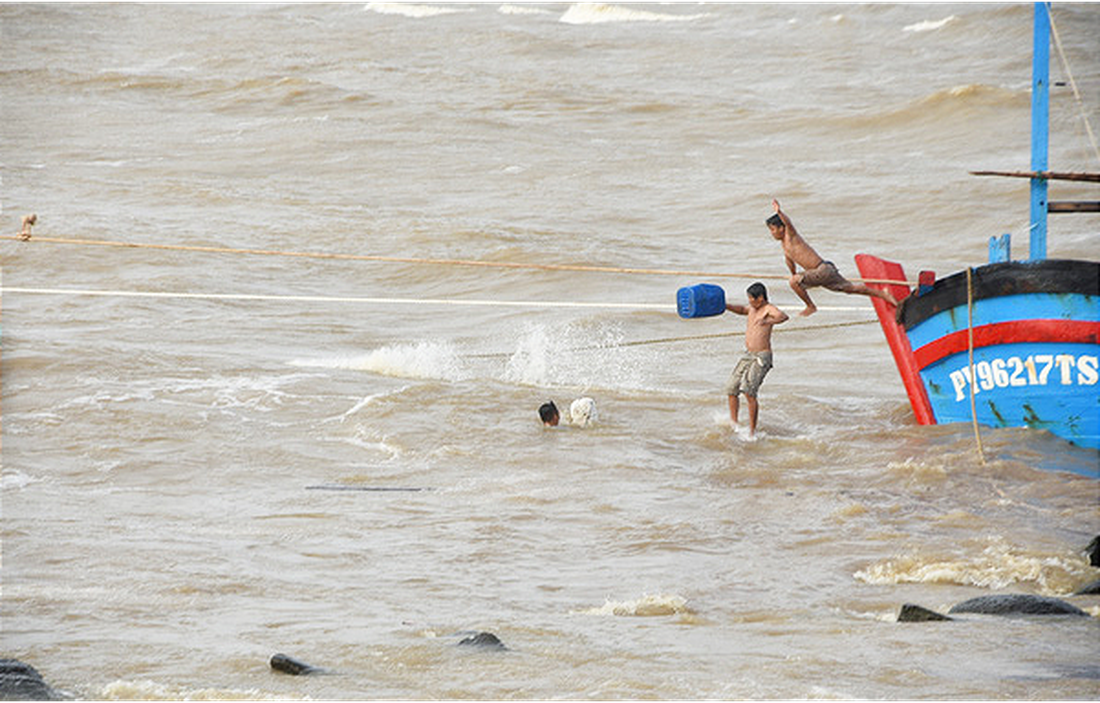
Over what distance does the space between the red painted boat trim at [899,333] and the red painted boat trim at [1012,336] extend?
0.15 meters

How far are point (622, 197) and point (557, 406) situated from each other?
13.4 meters

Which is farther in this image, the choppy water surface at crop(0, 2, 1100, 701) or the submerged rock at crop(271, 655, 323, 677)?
the choppy water surface at crop(0, 2, 1100, 701)

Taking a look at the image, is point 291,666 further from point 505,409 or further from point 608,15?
point 608,15

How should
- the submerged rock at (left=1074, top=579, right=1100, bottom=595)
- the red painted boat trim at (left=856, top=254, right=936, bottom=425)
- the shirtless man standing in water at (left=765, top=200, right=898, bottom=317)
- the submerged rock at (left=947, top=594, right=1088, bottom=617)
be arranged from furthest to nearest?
1. the red painted boat trim at (left=856, top=254, right=936, bottom=425)
2. the shirtless man standing in water at (left=765, top=200, right=898, bottom=317)
3. the submerged rock at (left=1074, top=579, right=1100, bottom=595)
4. the submerged rock at (left=947, top=594, right=1088, bottom=617)

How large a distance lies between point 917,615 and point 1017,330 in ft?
14.3

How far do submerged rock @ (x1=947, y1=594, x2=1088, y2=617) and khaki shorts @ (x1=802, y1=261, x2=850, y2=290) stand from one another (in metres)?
4.45

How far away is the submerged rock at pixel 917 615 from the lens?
22.6ft

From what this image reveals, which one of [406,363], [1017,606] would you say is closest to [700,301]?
[1017,606]

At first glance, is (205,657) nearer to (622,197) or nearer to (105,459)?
(105,459)

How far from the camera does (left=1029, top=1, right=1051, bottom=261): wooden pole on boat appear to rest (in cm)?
1091

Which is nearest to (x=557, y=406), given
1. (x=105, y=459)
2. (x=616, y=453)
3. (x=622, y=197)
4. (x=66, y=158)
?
(x=616, y=453)

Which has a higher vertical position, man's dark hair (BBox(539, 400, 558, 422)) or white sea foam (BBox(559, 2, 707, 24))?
white sea foam (BBox(559, 2, 707, 24))

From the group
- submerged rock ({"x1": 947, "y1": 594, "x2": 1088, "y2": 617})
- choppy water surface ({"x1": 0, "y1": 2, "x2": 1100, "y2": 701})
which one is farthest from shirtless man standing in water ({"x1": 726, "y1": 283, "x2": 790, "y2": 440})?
submerged rock ({"x1": 947, "y1": 594, "x2": 1088, "y2": 617})

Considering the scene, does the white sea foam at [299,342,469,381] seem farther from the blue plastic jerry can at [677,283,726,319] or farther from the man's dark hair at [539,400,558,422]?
the blue plastic jerry can at [677,283,726,319]
